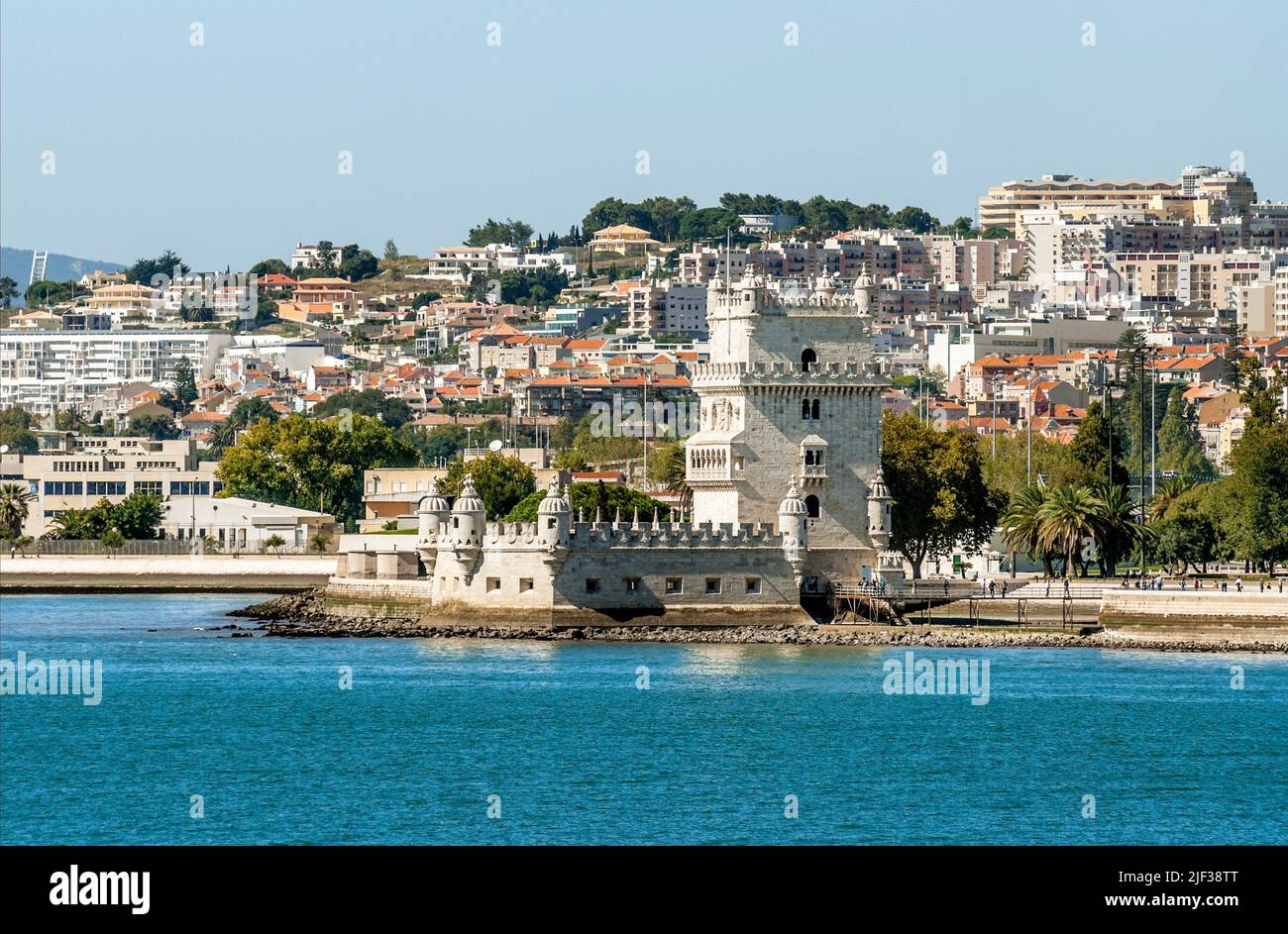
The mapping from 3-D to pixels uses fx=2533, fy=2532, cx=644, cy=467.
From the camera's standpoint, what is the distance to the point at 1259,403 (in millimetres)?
96438

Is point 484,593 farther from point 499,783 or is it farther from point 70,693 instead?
point 499,783

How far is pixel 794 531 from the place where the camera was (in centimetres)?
6375

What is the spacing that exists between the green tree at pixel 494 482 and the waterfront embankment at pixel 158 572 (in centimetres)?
559

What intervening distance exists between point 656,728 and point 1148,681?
13061mm

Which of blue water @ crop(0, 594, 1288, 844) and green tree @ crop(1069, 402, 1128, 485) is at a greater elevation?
green tree @ crop(1069, 402, 1128, 485)

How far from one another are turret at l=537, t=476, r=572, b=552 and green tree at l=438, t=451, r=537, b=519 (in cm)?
2279

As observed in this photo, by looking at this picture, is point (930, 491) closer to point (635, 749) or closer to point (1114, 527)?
point (1114, 527)

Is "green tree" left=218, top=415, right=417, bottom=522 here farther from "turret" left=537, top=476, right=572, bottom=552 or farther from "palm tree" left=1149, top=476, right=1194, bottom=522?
"turret" left=537, top=476, right=572, bottom=552

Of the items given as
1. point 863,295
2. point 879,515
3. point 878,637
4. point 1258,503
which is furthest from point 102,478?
point 878,637

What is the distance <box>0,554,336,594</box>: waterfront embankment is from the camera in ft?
311

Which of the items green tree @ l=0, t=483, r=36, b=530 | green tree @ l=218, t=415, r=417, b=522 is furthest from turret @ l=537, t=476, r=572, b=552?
green tree @ l=218, t=415, r=417, b=522

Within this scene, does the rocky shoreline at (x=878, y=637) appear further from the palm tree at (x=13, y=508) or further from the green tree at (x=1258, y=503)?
the palm tree at (x=13, y=508)

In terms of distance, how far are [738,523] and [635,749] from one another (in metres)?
20.8
